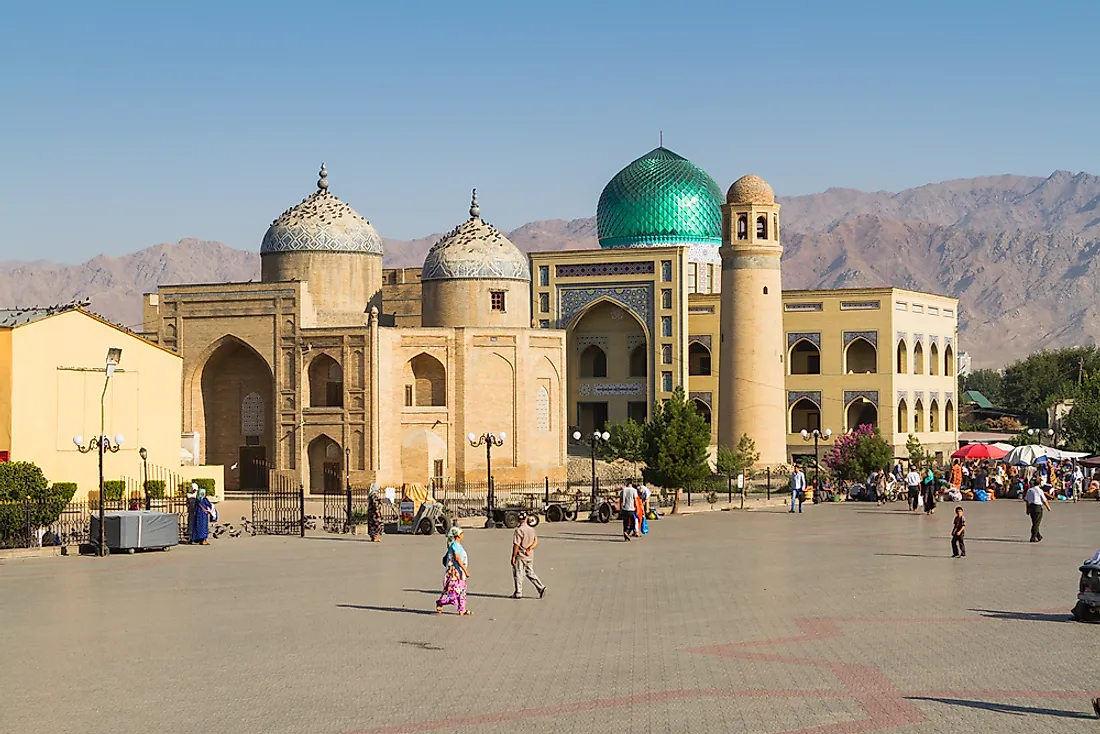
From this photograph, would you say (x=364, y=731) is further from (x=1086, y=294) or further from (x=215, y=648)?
(x=1086, y=294)

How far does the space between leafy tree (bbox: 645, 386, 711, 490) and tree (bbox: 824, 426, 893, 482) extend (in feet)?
25.9

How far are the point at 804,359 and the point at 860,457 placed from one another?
1404 cm

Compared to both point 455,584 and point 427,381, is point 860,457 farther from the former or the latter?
point 455,584

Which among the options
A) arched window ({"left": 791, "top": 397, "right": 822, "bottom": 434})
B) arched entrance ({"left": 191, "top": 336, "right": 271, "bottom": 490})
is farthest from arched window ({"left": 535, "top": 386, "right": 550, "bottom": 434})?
arched window ({"left": 791, "top": 397, "right": 822, "bottom": 434})

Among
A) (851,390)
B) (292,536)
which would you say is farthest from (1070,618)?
(851,390)

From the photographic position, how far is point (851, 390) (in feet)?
172

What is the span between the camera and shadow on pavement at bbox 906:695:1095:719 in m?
10.6

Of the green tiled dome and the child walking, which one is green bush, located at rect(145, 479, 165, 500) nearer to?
the child walking

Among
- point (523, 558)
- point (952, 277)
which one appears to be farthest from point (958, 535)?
point (952, 277)

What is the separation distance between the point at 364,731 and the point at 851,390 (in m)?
43.6

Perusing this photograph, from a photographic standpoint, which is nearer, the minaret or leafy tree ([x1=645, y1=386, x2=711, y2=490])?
leafy tree ([x1=645, y1=386, x2=711, y2=490])

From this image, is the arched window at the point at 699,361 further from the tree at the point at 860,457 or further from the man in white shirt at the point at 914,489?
the man in white shirt at the point at 914,489

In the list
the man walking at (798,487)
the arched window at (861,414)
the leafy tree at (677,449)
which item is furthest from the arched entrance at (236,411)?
the arched window at (861,414)

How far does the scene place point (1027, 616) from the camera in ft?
51.2
